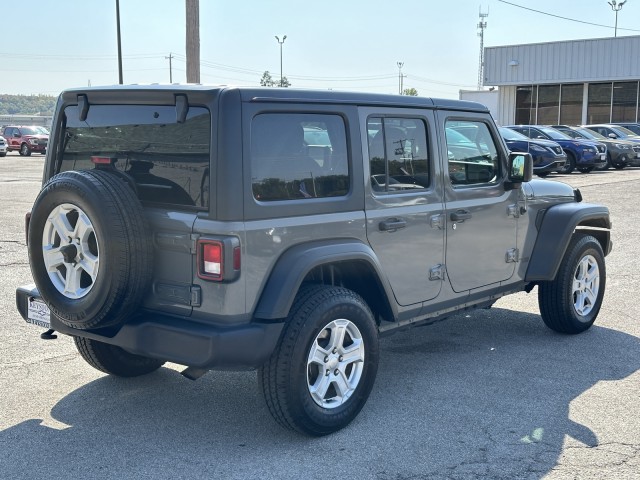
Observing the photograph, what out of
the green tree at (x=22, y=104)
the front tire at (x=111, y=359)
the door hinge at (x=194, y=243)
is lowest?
the front tire at (x=111, y=359)

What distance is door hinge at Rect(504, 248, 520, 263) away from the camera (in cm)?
593

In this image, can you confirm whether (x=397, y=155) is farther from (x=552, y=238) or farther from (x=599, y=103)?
(x=599, y=103)

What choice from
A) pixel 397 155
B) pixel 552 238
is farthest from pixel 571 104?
pixel 397 155

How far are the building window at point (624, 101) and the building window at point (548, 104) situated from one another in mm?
3032

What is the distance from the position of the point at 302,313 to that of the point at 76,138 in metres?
1.75

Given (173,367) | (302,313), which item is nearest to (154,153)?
(302,313)

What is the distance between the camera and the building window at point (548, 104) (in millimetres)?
42875

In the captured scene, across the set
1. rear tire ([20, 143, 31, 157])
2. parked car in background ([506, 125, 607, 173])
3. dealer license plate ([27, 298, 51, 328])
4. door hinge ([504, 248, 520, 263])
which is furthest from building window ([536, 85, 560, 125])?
dealer license plate ([27, 298, 51, 328])

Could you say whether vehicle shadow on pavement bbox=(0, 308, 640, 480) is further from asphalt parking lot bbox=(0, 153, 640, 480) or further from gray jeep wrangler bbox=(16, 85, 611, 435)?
gray jeep wrangler bbox=(16, 85, 611, 435)

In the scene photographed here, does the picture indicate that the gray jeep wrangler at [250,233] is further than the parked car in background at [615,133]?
No

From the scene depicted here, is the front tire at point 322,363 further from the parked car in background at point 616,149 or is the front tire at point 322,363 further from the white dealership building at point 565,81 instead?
the white dealership building at point 565,81

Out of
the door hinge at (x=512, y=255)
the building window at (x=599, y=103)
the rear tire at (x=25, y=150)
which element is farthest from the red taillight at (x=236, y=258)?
the building window at (x=599, y=103)

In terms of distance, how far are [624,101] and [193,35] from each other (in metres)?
32.4

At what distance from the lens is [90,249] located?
4.17 metres
